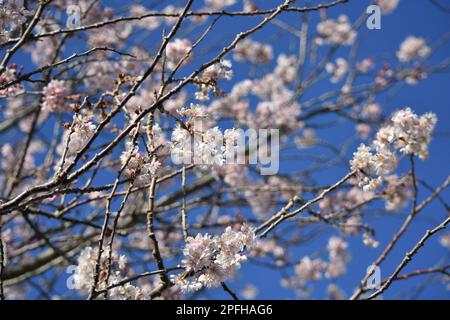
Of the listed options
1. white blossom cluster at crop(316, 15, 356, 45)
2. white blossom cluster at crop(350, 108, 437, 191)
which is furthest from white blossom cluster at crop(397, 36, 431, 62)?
white blossom cluster at crop(350, 108, 437, 191)

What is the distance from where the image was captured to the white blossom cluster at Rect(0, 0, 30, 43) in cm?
208

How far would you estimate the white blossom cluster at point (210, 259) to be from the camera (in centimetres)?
193

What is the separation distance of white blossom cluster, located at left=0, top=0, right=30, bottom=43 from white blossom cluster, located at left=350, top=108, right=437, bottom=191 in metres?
1.56

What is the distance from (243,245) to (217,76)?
2.45 feet

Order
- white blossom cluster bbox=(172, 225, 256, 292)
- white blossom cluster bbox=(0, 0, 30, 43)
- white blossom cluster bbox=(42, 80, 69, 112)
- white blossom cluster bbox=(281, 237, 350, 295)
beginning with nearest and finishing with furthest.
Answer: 1. white blossom cluster bbox=(172, 225, 256, 292)
2. white blossom cluster bbox=(0, 0, 30, 43)
3. white blossom cluster bbox=(42, 80, 69, 112)
4. white blossom cluster bbox=(281, 237, 350, 295)

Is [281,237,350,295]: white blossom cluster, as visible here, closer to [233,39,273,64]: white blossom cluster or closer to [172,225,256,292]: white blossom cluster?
[233,39,273,64]: white blossom cluster

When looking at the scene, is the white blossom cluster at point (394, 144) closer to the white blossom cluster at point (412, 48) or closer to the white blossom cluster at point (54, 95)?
the white blossom cluster at point (54, 95)

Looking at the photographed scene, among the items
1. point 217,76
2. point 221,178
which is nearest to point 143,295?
point 217,76

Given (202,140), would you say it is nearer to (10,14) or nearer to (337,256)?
(10,14)

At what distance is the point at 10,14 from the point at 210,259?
1.26 meters
